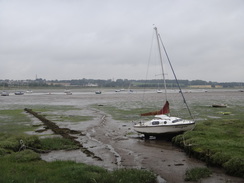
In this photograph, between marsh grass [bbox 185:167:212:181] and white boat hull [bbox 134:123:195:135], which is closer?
marsh grass [bbox 185:167:212:181]

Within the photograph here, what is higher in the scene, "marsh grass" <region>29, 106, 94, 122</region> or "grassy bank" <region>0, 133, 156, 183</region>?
"grassy bank" <region>0, 133, 156, 183</region>

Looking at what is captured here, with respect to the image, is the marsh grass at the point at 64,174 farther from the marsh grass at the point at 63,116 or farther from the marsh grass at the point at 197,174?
the marsh grass at the point at 63,116

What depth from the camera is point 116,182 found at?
14.4 m

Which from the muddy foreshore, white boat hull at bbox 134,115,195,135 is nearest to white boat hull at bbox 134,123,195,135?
white boat hull at bbox 134,115,195,135

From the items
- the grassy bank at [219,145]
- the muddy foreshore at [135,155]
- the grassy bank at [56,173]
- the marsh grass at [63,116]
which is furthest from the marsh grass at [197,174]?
the marsh grass at [63,116]

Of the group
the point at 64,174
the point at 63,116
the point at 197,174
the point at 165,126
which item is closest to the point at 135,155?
the point at 165,126

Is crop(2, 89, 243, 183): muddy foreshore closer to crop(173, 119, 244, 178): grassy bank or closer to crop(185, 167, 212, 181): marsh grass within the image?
crop(185, 167, 212, 181): marsh grass

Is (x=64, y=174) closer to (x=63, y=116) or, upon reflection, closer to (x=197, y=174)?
(x=197, y=174)

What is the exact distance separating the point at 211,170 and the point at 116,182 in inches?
279

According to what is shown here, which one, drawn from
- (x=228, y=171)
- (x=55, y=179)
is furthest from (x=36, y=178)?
(x=228, y=171)

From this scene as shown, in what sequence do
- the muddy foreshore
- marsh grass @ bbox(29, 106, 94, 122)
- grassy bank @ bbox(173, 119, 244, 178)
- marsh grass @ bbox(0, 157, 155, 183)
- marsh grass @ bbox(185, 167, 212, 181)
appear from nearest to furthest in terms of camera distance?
1. marsh grass @ bbox(0, 157, 155, 183)
2. marsh grass @ bbox(185, 167, 212, 181)
3. grassy bank @ bbox(173, 119, 244, 178)
4. the muddy foreshore
5. marsh grass @ bbox(29, 106, 94, 122)

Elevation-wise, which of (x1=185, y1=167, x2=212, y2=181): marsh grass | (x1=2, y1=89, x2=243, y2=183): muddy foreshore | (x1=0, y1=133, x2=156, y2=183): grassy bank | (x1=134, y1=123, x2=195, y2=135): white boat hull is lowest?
(x1=2, y1=89, x2=243, y2=183): muddy foreshore

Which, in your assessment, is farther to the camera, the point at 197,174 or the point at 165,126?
the point at 165,126

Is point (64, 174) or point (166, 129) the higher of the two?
point (166, 129)
